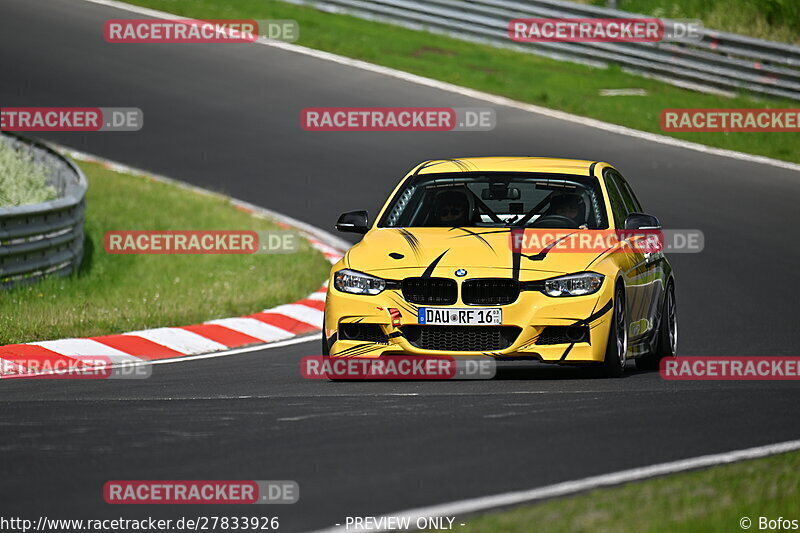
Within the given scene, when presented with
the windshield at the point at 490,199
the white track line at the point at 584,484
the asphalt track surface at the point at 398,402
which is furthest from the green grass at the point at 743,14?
the white track line at the point at 584,484

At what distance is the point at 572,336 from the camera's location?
33.4 feet

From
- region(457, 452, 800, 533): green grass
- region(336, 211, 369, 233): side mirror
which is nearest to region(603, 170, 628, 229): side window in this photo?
region(336, 211, 369, 233): side mirror

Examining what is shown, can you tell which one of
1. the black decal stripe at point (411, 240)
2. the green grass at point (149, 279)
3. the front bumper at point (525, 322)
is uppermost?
the black decal stripe at point (411, 240)

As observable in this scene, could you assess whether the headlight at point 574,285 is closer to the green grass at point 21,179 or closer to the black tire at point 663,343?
the black tire at point 663,343

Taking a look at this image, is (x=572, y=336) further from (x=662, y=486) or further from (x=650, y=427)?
(x=662, y=486)

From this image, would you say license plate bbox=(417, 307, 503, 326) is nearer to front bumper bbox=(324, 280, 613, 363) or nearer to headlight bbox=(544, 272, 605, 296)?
front bumper bbox=(324, 280, 613, 363)

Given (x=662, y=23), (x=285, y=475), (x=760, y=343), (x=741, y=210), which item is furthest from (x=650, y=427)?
(x=662, y=23)

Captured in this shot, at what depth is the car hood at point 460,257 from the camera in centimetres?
1022

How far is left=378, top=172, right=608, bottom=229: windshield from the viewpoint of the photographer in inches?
444

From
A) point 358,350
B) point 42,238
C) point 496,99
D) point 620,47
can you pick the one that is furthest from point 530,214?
point 620,47

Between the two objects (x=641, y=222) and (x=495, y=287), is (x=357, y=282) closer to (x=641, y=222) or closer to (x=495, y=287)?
(x=495, y=287)

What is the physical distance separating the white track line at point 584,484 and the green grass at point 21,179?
432 inches

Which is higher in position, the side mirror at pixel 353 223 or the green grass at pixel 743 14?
the green grass at pixel 743 14

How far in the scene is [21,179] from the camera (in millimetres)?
17812
